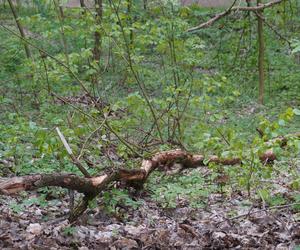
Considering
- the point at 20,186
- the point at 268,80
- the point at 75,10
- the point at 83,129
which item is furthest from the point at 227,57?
the point at 20,186

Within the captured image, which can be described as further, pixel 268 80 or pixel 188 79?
pixel 268 80

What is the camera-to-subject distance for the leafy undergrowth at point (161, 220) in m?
4.16

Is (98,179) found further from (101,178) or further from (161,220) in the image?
(161,220)

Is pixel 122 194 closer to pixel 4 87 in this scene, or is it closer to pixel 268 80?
pixel 4 87

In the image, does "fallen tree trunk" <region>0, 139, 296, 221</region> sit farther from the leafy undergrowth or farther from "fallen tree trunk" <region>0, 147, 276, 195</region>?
the leafy undergrowth

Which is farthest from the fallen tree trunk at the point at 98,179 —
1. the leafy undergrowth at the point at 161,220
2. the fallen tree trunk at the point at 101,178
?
the leafy undergrowth at the point at 161,220

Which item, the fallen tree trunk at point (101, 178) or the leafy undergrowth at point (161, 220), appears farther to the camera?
the leafy undergrowth at point (161, 220)

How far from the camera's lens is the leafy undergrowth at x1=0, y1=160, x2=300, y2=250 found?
4.16 meters

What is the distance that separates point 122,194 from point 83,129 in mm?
1047

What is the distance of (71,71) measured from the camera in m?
6.57

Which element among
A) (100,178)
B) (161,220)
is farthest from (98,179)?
(161,220)

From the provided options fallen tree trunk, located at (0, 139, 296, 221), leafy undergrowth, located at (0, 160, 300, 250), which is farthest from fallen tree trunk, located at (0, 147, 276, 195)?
leafy undergrowth, located at (0, 160, 300, 250)

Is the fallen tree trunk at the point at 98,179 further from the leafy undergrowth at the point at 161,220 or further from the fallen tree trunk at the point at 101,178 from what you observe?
the leafy undergrowth at the point at 161,220

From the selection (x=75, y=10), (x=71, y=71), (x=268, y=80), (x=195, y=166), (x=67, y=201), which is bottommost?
(x=268, y=80)
